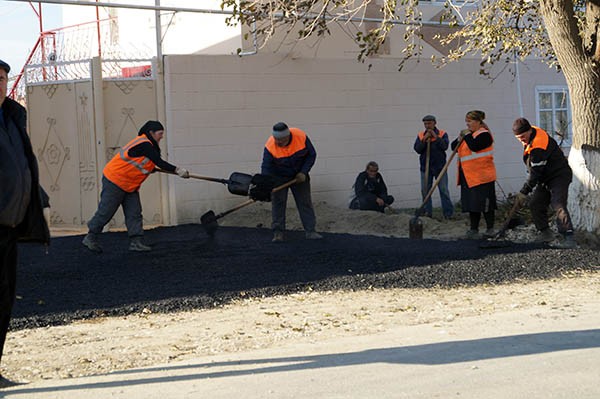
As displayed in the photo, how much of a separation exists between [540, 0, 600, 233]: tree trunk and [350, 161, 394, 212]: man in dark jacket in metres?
4.52

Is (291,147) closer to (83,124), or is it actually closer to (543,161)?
(543,161)

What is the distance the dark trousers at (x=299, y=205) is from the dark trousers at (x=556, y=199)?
114 inches

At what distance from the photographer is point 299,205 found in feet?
40.7

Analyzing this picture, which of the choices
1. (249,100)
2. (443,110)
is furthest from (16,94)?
(443,110)

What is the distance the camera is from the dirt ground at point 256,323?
6436 millimetres

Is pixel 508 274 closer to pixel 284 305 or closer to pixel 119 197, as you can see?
pixel 284 305

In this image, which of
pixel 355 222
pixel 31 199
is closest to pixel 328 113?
pixel 355 222

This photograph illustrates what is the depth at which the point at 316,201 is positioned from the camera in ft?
50.5

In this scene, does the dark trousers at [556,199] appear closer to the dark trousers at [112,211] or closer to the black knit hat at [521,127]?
the black knit hat at [521,127]

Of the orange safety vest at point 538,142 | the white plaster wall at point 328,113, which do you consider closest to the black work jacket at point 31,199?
A: the orange safety vest at point 538,142

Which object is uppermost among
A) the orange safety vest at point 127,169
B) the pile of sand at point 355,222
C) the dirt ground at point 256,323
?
the orange safety vest at point 127,169

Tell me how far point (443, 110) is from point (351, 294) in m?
8.62

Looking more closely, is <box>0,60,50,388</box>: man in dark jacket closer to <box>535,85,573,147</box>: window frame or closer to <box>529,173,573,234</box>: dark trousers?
<box>529,173,573,234</box>: dark trousers

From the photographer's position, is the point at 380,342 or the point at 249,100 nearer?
the point at 380,342
